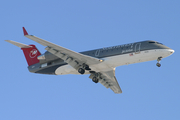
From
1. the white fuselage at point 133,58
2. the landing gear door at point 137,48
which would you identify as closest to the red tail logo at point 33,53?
the white fuselage at point 133,58

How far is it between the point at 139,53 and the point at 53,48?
31.4 feet

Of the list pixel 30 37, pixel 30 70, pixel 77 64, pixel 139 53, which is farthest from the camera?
pixel 30 70

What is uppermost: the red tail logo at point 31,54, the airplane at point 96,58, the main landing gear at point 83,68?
the red tail logo at point 31,54

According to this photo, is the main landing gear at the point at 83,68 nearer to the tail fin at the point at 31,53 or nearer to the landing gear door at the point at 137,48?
the landing gear door at the point at 137,48

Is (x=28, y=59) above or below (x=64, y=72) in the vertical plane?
above

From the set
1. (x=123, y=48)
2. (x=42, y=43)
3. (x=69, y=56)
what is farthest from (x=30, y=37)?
(x=123, y=48)

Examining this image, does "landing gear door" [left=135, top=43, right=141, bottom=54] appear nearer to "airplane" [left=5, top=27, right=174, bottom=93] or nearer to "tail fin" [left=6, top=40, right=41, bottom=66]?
"airplane" [left=5, top=27, right=174, bottom=93]

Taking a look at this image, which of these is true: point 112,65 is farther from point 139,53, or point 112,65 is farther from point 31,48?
point 31,48

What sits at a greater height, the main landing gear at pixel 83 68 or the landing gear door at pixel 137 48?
the landing gear door at pixel 137 48

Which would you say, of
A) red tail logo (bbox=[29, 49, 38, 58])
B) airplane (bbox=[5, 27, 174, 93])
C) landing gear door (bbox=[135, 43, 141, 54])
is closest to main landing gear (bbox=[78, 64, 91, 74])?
airplane (bbox=[5, 27, 174, 93])

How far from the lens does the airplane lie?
33.6 meters

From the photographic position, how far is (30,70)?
39.8 meters

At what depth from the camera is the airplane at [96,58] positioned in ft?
110

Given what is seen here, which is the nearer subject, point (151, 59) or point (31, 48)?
point (151, 59)
